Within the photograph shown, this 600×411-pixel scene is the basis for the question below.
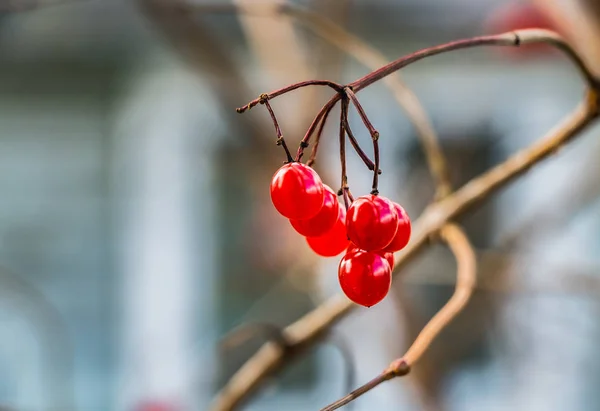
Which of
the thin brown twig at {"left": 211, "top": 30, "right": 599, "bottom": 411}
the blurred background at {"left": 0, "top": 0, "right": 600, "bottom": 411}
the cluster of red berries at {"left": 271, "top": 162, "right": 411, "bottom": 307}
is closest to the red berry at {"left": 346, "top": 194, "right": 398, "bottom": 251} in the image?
the cluster of red berries at {"left": 271, "top": 162, "right": 411, "bottom": 307}

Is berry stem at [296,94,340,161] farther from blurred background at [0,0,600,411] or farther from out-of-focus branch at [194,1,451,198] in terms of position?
blurred background at [0,0,600,411]

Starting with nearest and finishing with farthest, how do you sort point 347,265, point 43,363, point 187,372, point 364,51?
point 347,265, point 364,51, point 187,372, point 43,363

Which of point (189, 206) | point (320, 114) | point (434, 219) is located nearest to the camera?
point (320, 114)

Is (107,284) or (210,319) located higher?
(107,284)

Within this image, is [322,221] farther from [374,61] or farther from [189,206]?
[189,206]

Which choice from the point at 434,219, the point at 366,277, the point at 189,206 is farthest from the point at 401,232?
the point at 189,206

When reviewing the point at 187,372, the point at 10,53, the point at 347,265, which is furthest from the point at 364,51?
the point at 10,53

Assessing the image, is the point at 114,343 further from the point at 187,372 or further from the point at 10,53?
the point at 10,53

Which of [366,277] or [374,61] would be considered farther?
[374,61]
